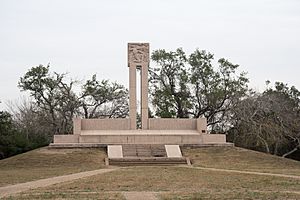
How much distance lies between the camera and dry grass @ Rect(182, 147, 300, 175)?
27013mm

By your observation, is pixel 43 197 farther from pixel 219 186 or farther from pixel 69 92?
pixel 69 92

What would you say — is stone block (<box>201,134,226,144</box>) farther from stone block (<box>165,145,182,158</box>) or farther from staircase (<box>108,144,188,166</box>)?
staircase (<box>108,144,188,166</box>)

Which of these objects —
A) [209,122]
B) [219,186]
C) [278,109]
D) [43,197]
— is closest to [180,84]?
[209,122]

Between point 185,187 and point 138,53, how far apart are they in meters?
22.0

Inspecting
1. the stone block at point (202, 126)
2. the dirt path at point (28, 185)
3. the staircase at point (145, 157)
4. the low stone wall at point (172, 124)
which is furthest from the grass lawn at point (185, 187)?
the low stone wall at point (172, 124)

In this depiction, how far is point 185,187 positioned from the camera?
52.5 feet

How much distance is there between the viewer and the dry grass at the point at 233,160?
2701 cm

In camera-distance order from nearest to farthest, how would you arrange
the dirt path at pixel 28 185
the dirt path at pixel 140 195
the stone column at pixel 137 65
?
1. the dirt path at pixel 140 195
2. the dirt path at pixel 28 185
3. the stone column at pixel 137 65

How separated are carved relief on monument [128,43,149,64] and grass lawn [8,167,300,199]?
57.4 ft

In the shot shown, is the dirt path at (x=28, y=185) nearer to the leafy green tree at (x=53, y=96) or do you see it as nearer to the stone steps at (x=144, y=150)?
the stone steps at (x=144, y=150)

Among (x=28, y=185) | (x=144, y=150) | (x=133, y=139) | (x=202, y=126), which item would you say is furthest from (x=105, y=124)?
(x=28, y=185)

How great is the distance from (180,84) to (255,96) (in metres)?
6.47

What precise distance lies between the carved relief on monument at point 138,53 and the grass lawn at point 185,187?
57.4 ft

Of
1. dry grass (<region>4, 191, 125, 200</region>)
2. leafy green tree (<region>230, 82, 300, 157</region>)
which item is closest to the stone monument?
leafy green tree (<region>230, 82, 300, 157</region>)
